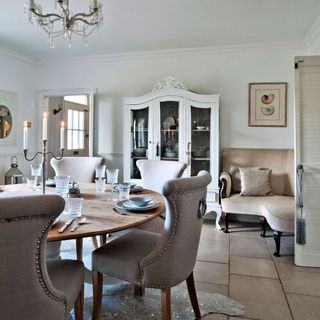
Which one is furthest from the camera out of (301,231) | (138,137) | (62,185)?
(138,137)

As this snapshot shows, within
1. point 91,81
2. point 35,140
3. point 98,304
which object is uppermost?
point 91,81

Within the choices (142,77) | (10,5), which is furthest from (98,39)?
(10,5)

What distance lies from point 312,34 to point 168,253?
11.0 ft

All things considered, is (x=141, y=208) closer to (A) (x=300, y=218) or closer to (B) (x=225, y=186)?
(A) (x=300, y=218)

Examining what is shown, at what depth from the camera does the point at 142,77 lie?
455 centimetres

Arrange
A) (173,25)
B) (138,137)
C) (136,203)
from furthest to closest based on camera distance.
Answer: (138,137)
(173,25)
(136,203)

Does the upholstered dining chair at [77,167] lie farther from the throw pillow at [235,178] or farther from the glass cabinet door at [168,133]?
the throw pillow at [235,178]

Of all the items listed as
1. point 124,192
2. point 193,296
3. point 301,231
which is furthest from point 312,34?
point 193,296

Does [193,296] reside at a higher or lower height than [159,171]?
lower

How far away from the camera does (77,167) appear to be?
3135 mm

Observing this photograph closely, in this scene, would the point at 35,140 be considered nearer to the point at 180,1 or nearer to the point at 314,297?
the point at 180,1

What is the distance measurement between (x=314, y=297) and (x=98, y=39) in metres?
3.72

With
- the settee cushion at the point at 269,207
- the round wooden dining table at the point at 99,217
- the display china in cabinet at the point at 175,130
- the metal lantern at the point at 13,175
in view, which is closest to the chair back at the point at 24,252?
the round wooden dining table at the point at 99,217

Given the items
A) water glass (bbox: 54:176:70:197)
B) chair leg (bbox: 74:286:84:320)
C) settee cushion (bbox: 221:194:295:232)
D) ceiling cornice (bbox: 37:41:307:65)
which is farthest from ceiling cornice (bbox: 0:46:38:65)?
chair leg (bbox: 74:286:84:320)
